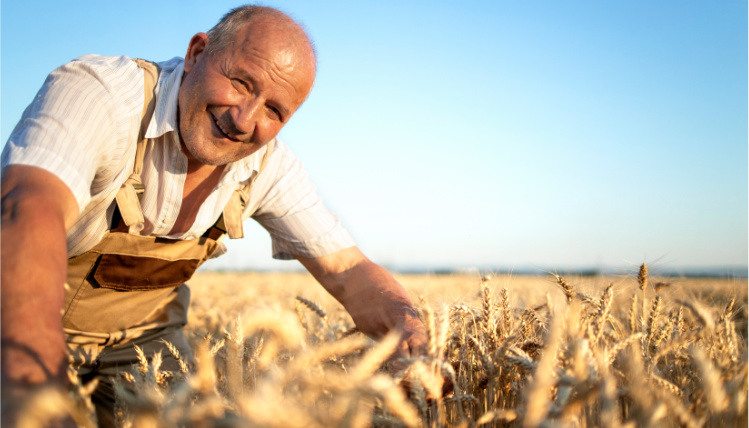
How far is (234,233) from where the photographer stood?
2.85 m

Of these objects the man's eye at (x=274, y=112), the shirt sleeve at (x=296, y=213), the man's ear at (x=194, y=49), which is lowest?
the shirt sleeve at (x=296, y=213)

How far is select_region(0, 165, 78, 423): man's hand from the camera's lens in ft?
3.73

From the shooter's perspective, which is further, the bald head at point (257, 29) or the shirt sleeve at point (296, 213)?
the shirt sleeve at point (296, 213)

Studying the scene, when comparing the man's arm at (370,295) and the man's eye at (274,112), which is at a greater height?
the man's eye at (274,112)

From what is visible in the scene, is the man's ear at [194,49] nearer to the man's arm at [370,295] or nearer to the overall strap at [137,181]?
the overall strap at [137,181]

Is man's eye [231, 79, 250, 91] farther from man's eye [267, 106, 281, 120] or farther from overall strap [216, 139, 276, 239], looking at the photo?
overall strap [216, 139, 276, 239]

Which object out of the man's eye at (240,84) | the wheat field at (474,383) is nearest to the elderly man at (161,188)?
the man's eye at (240,84)

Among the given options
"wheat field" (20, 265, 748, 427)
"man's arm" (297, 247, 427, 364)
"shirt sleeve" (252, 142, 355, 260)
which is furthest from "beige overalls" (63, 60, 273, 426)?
"wheat field" (20, 265, 748, 427)

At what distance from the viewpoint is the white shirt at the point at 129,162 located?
1652mm

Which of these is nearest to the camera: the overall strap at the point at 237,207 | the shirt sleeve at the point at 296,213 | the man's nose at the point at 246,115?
the man's nose at the point at 246,115

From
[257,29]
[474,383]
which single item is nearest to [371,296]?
[474,383]

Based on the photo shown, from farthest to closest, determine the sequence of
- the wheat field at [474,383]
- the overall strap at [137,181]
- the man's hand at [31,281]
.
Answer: the overall strap at [137,181]
the man's hand at [31,281]
the wheat field at [474,383]

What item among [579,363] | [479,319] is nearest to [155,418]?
[579,363]

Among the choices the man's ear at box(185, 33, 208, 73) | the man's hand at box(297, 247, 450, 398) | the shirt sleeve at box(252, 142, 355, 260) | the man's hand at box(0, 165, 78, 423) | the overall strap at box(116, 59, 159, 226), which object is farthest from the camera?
the shirt sleeve at box(252, 142, 355, 260)
